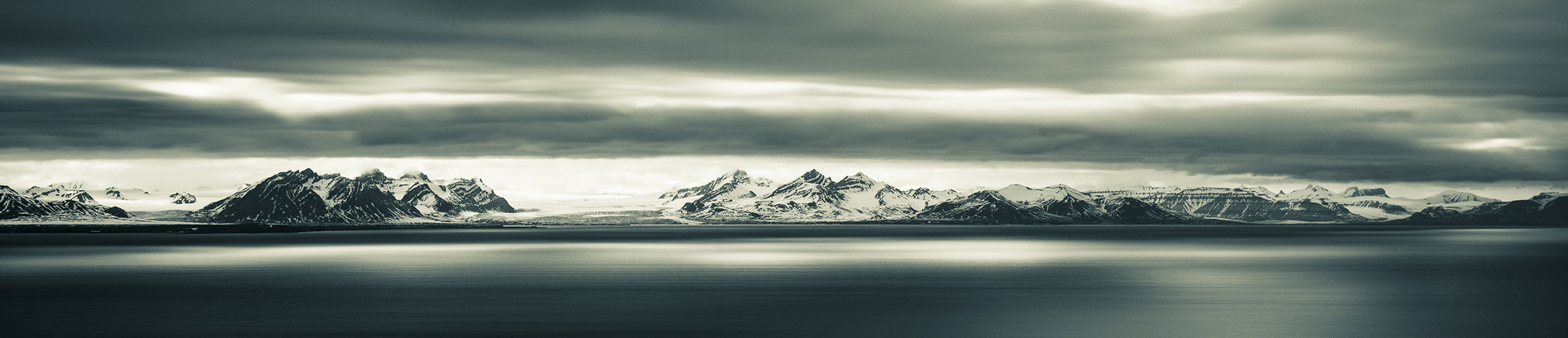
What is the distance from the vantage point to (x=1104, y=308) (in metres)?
65.7

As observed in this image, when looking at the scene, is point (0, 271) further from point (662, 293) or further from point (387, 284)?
point (662, 293)

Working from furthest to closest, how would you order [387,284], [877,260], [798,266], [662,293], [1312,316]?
[877,260] < [798,266] < [387,284] < [662,293] < [1312,316]

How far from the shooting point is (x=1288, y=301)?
7194 cm

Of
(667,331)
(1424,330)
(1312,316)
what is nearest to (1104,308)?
(1312,316)

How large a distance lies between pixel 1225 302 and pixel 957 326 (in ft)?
76.0

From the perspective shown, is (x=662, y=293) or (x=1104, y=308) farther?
(x=662, y=293)

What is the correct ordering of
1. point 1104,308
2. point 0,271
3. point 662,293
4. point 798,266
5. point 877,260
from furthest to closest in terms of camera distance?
1. point 877,260
2. point 798,266
3. point 0,271
4. point 662,293
5. point 1104,308

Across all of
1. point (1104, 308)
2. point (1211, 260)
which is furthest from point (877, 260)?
point (1104, 308)

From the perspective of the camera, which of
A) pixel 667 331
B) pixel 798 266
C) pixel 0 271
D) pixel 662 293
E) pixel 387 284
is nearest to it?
pixel 667 331

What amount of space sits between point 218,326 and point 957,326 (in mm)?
31612

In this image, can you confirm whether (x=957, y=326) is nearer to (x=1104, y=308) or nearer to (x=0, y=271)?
(x=1104, y=308)

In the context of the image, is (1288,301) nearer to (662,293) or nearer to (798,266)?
(662,293)

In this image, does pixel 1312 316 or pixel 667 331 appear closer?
pixel 667 331

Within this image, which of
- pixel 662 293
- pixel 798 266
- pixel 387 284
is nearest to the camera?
pixel 662 293
